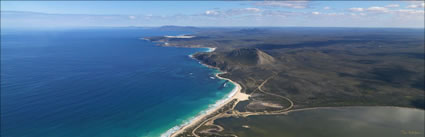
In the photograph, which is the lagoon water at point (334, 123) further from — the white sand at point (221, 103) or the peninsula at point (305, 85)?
the white sand at point (221, 103)

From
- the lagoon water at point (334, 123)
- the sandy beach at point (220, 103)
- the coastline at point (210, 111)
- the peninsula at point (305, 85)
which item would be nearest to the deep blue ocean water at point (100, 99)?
the coastline at point (210, 111)

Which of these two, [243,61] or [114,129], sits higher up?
[243,61]

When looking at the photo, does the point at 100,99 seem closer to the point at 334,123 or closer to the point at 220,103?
the point at 220,103

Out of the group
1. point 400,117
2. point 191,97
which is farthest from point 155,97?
point 400,117

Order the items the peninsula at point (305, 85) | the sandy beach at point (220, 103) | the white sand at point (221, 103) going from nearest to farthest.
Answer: the sandy beach at point (220, 103), the white sand at point (221, 103), the peninsula at point (305, 85)

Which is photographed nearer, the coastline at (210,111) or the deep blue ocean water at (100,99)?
the coastline at (210,111)

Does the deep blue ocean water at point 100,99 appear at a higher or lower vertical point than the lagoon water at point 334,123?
higher

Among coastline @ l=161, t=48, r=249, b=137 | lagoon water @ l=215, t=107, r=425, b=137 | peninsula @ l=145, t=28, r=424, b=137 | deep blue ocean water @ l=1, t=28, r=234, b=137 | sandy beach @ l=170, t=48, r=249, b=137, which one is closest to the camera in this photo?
lagoon water @ l=215, t=107, r=425, b=137

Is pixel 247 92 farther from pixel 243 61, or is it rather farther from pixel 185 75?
pixel 243 61

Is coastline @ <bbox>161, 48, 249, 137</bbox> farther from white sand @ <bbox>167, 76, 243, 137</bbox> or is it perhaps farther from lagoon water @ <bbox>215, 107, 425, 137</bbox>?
lagoon water @ <bbox>215, 107, 425, 137</bbox>

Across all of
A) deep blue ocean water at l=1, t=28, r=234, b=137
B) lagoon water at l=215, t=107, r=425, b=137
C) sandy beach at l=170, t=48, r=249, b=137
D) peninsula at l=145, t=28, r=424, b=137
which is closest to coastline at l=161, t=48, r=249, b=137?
sandy beach at l=170, t=48, r=249, b=137

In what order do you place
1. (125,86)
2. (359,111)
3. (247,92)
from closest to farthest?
(359,111), (247,92), (125,86)
